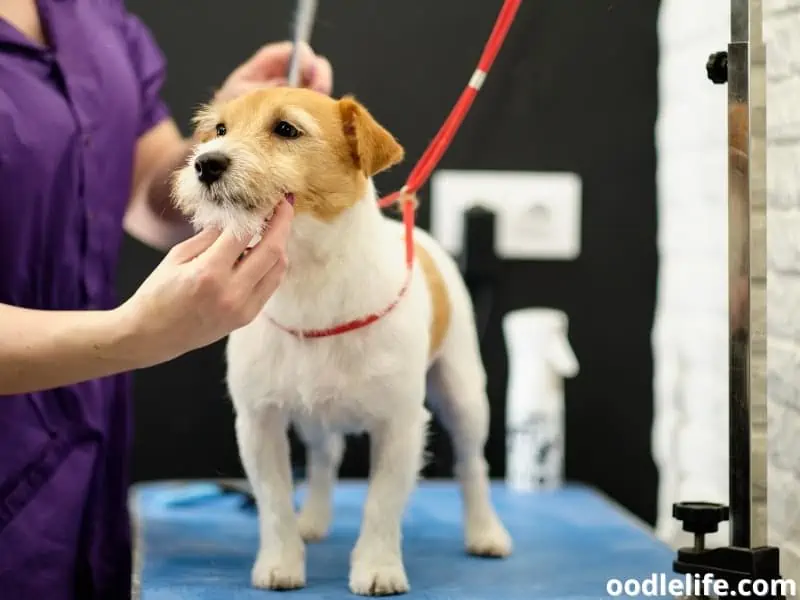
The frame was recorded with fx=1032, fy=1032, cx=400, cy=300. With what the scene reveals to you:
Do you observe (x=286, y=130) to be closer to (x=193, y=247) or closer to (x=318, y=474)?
(x=193, y=247)

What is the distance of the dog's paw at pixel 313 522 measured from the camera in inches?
42.6

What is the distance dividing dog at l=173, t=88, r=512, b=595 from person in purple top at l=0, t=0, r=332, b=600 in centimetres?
10

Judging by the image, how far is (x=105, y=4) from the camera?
115 cm

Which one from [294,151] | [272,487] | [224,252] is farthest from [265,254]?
[272,487]

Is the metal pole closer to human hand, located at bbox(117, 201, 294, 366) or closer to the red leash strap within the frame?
the red leash strap

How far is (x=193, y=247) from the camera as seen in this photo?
0.77 meters

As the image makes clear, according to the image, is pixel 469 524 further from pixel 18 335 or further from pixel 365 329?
pixel 18 335

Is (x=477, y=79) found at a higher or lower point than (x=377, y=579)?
higher

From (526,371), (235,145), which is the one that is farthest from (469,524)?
(235,145)

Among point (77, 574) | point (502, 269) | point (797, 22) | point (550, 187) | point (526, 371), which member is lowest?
point (77, 574)

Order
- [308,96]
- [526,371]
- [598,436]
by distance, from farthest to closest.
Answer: [598,436] → [526,371] → [308,96]

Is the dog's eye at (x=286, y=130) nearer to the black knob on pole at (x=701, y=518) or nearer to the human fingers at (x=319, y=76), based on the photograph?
the human fingers at (x=319, y=76)

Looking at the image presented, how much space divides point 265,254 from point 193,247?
0.06 m

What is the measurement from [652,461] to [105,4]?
99 cm
